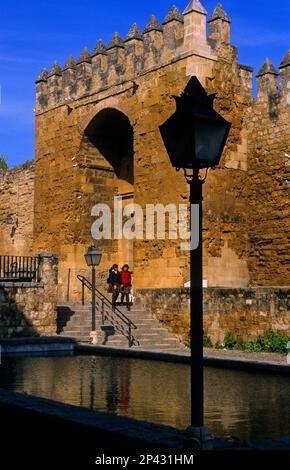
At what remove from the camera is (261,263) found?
17.8 metres

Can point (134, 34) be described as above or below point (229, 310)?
above

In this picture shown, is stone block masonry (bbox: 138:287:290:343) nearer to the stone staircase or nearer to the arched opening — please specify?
the stone staircase

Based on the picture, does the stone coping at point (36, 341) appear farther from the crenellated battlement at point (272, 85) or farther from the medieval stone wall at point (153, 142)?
the crenellated battlement at point (272, 85)

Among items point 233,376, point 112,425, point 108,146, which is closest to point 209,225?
point 108,146

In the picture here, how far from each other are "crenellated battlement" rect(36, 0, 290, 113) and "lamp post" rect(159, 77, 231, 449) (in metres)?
12.8

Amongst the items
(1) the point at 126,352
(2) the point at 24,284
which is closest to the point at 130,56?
(2) the point at 24,284

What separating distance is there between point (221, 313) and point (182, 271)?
6.32 ft

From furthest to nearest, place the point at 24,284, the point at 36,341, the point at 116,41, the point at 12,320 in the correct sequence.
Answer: the point at 116,41 → the point at 24,284 → the point at 12,320 → the point at 36,341

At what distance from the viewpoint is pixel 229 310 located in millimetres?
15266

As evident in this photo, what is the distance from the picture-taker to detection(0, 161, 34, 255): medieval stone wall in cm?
2508

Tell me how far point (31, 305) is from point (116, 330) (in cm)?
209

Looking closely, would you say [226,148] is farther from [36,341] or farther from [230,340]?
[36,341]

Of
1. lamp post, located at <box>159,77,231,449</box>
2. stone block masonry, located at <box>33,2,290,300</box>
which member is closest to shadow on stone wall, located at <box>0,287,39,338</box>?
stone block masonry, located at <box>33,2,290,300</box>
